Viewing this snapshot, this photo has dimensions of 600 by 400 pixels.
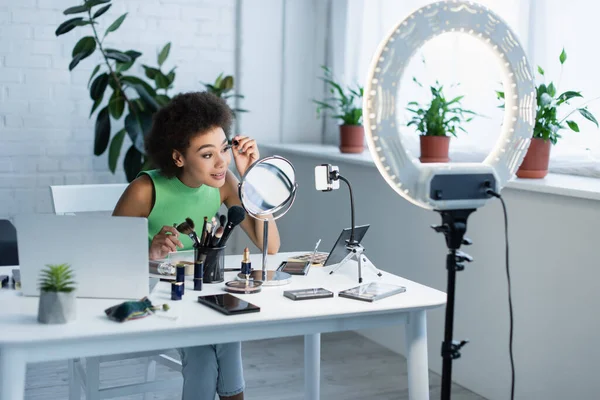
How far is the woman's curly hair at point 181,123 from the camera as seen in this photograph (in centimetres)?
213

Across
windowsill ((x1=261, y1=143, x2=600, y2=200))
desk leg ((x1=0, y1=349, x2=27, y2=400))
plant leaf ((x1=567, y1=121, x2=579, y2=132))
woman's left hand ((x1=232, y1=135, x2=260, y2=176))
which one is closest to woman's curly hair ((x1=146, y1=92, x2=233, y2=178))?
woman's left hand ((x1=232, y1=135, x2=260, y2=176))

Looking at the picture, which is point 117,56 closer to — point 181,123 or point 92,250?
point 181,123

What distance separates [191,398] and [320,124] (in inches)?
110

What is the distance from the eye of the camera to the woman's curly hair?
2127mm

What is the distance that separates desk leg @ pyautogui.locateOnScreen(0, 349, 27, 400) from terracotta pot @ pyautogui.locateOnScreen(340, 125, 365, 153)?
252cm

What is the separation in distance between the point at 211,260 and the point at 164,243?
8.8 inches

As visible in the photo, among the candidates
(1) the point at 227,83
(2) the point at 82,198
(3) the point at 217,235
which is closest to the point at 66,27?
(1) the point at 227,83

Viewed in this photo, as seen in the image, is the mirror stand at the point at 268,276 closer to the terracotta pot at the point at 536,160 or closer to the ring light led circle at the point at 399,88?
the ring light led circle at the point at 399,88

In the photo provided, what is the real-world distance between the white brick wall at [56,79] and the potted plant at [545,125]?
2.18 m

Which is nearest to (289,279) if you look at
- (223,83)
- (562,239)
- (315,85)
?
(562,239)

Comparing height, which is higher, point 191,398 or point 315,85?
point 315,85

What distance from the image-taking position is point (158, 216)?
86.0 inches

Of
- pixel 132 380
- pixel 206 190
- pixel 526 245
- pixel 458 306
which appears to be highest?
pixel 206 190

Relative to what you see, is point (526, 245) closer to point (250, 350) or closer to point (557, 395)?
point (557, 395)
